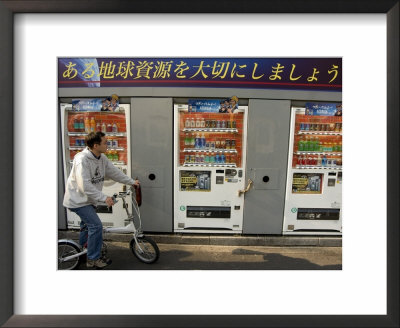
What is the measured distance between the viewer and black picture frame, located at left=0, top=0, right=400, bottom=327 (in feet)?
6.88

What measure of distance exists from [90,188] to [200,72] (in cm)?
221

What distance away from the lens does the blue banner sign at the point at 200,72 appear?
371 cm

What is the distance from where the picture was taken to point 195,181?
4.07 metres

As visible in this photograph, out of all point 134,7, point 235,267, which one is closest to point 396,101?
point 134,7

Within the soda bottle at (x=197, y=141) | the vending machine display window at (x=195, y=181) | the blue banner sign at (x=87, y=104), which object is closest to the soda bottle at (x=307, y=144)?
the vending machine display window at (x=195, y=181)

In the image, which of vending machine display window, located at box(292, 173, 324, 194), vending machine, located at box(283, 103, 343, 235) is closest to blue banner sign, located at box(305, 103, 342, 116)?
vending machine, located at box(283, 103, 343, 235)

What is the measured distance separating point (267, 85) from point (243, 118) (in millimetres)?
595

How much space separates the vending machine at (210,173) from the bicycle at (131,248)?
2.36 feet

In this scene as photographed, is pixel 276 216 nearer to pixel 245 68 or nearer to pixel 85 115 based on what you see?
pixel 245 68

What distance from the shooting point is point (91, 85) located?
3.79 m

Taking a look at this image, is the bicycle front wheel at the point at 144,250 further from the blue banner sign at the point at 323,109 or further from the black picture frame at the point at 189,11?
the blue banner sign at the point at 323,109

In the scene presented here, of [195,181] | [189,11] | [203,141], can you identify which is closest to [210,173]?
[195,181]

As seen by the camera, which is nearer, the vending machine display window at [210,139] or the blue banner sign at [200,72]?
the blue banner sign at [200,72]

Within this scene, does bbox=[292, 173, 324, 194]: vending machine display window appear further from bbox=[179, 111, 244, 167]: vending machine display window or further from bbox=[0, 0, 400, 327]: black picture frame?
bbox=[0, 0, 400, 327]: black picture frame
